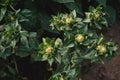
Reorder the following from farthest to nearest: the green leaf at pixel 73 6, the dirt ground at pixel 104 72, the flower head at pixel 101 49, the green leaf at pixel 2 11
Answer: the dirt ground at pixel 104 72 → the green leaf at pixel 73 6 → the green leaf at pixel 2 11 → the flower head at pixel 101 49

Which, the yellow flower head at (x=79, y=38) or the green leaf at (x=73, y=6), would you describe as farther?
the green leaf at (x=73, y=6)

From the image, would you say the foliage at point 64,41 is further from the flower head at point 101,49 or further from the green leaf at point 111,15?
the green leaf at point 111,15

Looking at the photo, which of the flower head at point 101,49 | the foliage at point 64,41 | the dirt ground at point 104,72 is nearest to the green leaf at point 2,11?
the foliage at point 64,41

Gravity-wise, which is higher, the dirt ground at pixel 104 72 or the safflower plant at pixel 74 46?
the safflower plant at pixel 74 46

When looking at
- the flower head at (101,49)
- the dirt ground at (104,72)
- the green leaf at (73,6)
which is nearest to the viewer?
the flower head at (101,49)

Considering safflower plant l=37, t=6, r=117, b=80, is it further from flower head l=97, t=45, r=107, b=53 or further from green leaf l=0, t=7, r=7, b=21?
green leaf l=0, t=7, r=7, b=21

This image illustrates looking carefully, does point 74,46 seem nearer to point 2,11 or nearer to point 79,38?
point 79,38

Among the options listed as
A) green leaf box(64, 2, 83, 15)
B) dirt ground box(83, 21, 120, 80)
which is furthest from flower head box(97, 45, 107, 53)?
dirt ground box(83, 21, 120, 80)

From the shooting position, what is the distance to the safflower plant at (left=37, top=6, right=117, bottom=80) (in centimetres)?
213

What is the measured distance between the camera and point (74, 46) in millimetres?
2170

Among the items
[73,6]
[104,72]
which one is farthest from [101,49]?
[104,72]

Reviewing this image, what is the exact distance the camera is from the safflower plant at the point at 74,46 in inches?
83.8

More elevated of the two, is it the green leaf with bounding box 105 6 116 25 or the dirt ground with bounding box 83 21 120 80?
the green leaf with bounding box 105 6 116 25

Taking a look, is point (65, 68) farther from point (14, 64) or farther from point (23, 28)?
point (14, 64)
